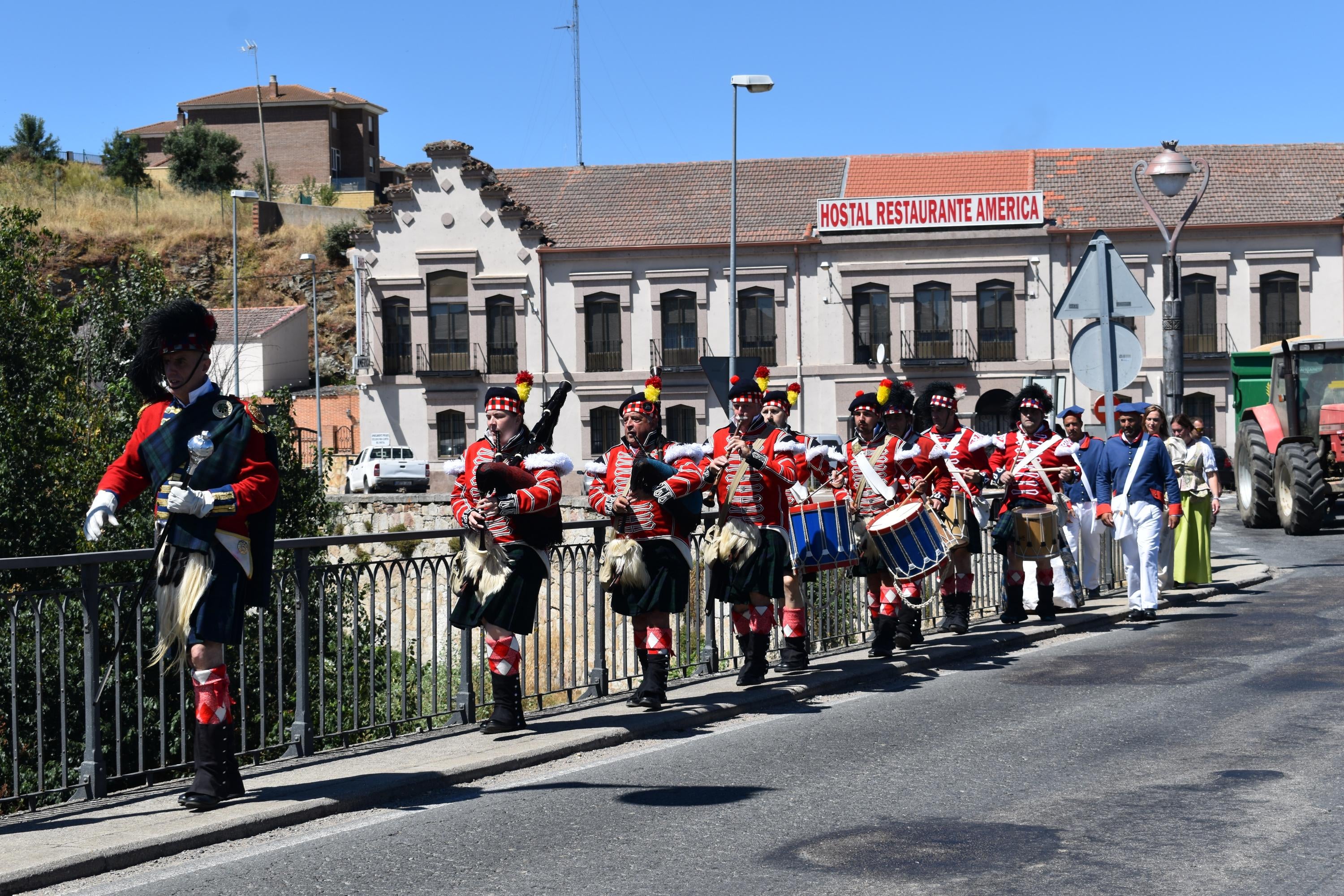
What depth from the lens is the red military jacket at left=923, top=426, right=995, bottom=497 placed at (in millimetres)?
12555

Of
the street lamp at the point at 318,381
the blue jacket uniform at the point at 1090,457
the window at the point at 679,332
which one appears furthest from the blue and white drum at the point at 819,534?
the window at the point at 679,332

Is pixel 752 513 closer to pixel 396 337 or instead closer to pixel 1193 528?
pixel 1193 528

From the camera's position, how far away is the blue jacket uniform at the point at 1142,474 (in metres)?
14.8

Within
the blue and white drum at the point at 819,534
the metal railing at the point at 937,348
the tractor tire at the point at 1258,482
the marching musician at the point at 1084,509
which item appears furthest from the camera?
the metal railing at the point at 937,348

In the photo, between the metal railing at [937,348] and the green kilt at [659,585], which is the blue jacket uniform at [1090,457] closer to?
the green kilt at [659,585]

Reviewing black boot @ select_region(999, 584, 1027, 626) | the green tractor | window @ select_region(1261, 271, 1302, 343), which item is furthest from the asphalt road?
window @ select_region(1261, 271, 1302, 343)

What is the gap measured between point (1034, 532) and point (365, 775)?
25.1ft

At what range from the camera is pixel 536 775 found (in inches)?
315

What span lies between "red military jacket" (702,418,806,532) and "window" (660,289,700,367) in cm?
3962

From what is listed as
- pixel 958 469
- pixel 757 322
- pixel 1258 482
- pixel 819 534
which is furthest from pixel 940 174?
pixel 819 534

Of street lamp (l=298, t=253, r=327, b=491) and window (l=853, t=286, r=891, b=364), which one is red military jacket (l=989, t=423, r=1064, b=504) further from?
window (l=853, t=286, r=891, b=364)

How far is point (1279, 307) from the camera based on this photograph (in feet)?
155

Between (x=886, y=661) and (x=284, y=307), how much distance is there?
57.5 metres

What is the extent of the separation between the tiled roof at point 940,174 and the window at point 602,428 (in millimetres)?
10440
